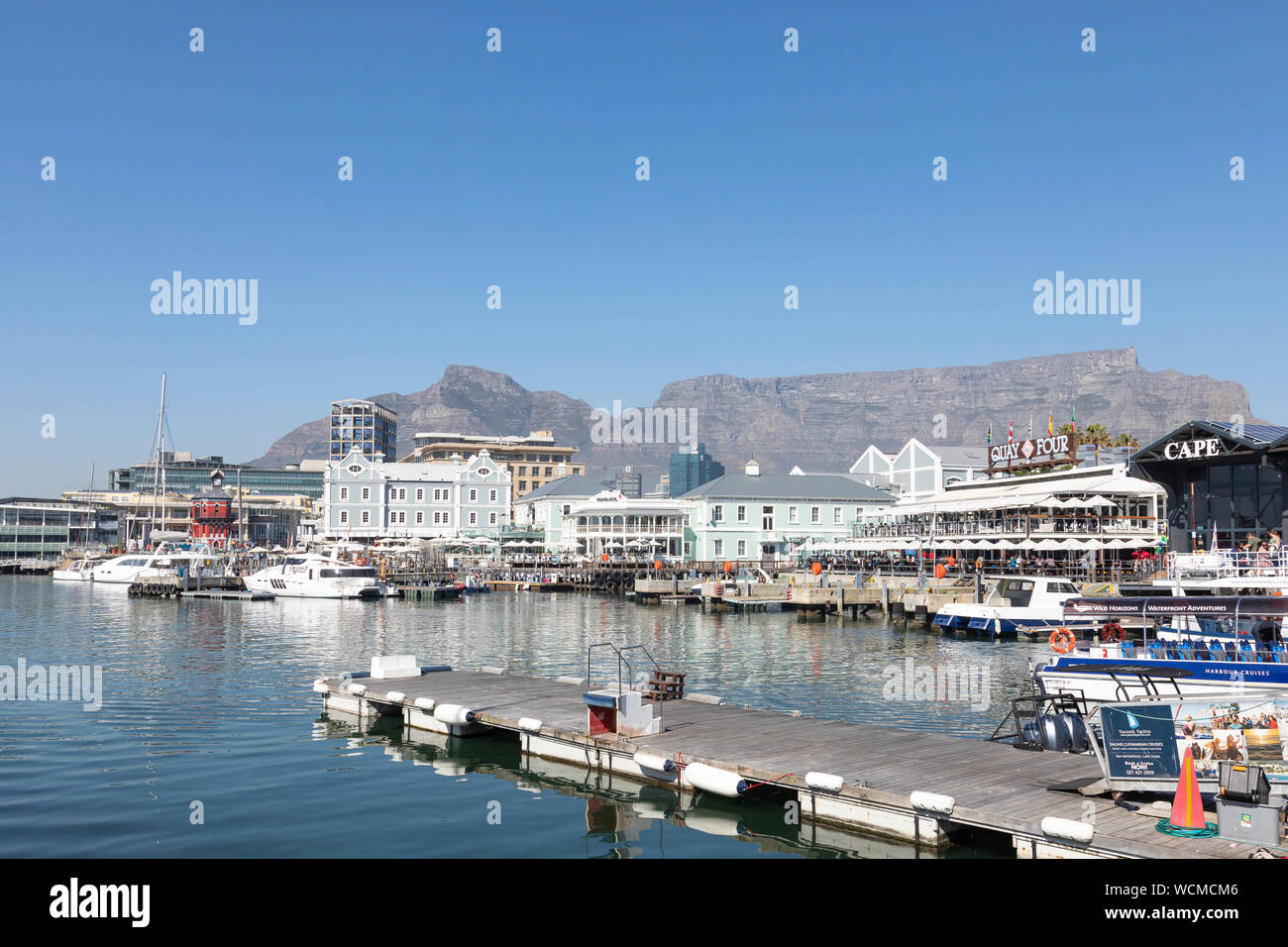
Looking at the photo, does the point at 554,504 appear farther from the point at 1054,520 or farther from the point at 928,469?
the point at 1054,520

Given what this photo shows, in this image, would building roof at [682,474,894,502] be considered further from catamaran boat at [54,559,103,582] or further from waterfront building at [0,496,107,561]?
waterfront building at [0,496,107,561]

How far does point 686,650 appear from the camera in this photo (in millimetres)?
45188

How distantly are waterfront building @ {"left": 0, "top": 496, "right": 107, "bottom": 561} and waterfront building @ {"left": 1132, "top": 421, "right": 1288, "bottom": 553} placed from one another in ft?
503

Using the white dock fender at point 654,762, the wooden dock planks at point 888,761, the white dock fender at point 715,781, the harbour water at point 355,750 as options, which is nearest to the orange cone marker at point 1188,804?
the wooden dock planks at point 888,761

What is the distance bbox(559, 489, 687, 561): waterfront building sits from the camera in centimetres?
10062

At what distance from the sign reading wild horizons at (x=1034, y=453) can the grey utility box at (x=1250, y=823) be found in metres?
70.6

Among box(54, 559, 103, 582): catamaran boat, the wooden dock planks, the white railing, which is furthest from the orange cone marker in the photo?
box(54, 559, 103, 582): catamaran boat

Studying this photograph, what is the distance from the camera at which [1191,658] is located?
27547mm

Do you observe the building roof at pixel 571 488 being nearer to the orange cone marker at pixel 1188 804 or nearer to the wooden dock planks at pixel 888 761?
the wooden dock planks at pixel 888 761

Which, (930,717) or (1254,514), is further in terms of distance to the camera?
(1254,514)
